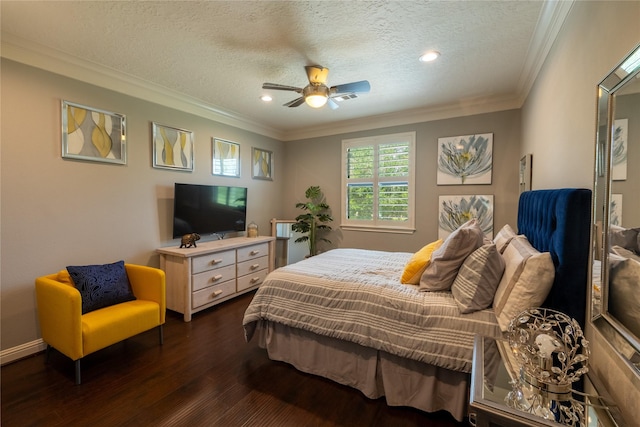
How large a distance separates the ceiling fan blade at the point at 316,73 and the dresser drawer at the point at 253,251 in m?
2.31

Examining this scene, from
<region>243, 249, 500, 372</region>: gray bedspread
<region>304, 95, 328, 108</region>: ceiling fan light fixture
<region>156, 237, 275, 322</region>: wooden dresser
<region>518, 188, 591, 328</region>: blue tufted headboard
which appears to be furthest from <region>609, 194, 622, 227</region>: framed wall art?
<region>156, 237, 275, 322</region>: wooden dresser

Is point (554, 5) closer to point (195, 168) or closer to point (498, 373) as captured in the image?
point (498, 373)

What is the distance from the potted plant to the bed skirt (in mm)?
2548

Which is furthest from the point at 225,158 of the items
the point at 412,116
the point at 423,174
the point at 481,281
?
the point at 481,281

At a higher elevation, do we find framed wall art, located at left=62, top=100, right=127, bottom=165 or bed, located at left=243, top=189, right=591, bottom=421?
framed wall art, located at left=62, top=100, right=127, bottom=165

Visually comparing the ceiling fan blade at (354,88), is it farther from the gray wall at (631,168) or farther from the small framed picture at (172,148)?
the small framed picture at (172,148)

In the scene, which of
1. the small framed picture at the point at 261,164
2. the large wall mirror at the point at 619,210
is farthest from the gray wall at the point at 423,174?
the large wall mirror at the point at 619,210

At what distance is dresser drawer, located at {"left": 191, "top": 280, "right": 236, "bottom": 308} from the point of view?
3.13m

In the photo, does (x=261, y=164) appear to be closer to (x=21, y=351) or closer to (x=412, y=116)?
(x=412, y=116)

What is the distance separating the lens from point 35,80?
2354 millimetres

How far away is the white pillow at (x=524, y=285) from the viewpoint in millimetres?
1350

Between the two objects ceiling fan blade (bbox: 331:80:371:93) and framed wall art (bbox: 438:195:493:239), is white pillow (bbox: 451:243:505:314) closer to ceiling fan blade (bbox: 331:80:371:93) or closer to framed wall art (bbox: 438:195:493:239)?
ceiling fan blade (bbox: 331:80:371:93)

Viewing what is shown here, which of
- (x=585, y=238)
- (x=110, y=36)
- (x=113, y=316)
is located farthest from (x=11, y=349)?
(x=585, y=238)

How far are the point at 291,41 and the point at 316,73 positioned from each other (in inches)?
17.0
